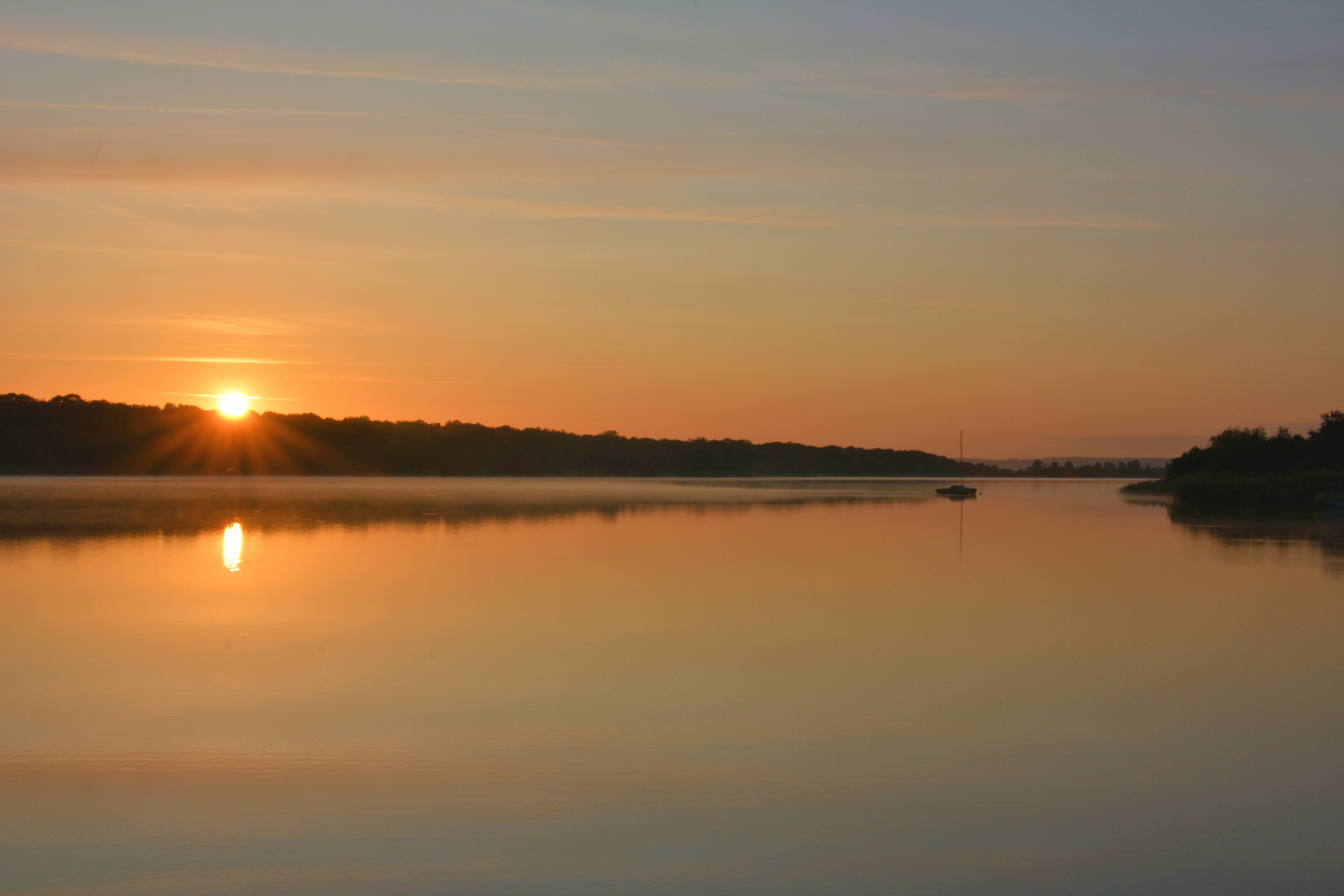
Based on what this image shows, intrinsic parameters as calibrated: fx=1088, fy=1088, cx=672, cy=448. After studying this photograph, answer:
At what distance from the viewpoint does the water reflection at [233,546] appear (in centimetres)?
1625

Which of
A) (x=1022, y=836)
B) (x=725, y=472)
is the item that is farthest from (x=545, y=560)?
(x=725, y=472)

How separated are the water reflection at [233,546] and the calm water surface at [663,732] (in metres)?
0.53

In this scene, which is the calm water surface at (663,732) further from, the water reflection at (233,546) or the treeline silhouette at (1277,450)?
the treeline silhouette at (1277,450)

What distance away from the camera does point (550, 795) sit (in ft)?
18.3

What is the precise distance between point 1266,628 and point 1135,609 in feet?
4.86

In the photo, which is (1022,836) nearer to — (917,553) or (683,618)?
(683,618)

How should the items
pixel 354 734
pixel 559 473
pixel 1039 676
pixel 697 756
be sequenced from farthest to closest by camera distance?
pixel 559 473 < pixel 1039 676 < pixel 354 734 < pixel 697 756

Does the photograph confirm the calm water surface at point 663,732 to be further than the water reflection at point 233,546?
No

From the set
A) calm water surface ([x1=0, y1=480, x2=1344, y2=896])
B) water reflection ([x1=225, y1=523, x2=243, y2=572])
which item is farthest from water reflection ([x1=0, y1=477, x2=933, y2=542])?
calm water surface ([x1=0, y1=480, x2=1344, y2=896])

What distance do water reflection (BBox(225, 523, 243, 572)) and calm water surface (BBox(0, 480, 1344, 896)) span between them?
53cm

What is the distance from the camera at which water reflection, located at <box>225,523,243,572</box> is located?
1625 centimetres

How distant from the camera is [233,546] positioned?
1936 centimetres

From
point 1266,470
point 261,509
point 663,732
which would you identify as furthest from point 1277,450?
point 663,732

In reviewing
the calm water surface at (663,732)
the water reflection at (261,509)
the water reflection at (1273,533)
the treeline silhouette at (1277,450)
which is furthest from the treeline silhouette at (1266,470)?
the calm water surface at (663,732)
